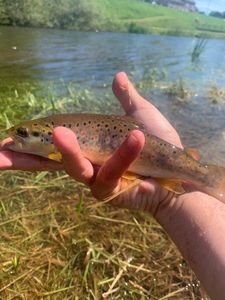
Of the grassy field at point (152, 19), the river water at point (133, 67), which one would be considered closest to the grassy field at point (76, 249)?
the river water at point (133, 67)

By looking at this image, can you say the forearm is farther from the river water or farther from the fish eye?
the river water

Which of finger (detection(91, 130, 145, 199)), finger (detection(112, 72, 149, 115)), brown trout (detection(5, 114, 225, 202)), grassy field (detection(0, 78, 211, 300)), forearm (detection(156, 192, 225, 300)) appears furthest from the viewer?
grassy field (detection(0, 78, 211, 300))

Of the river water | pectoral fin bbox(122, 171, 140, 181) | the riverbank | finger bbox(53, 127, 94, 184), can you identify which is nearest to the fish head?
finger bbox(53, 127, 94, 184)

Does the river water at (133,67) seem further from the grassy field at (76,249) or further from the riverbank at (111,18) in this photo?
the grassy field at (76,249)

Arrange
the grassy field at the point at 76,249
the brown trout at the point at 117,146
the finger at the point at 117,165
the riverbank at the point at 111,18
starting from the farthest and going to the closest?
the riverbank at the point at 111,18
the grassy field at the point at 76,249
the brown trout at the point at 117,146
the finger at the point at 117,165

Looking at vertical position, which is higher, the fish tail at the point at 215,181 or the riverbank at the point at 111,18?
the fish tail at the point at 215,181
